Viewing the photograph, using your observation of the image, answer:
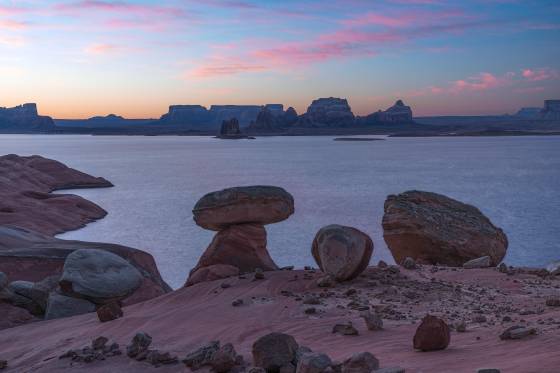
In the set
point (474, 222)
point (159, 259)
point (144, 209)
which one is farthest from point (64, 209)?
point (474, 222)

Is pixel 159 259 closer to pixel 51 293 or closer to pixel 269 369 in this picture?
pixel 51 293

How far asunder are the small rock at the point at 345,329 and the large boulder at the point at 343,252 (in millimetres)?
3714

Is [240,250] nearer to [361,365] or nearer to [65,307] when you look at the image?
[65,307]

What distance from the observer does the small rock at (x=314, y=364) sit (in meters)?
7.53

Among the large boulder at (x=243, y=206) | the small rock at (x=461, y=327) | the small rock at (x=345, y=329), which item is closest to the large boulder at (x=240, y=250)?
the large boulder at (x=243, y=206)

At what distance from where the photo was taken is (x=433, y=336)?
868 cm

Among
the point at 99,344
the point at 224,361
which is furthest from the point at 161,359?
the point at 99,344

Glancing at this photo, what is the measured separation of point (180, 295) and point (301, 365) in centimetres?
737

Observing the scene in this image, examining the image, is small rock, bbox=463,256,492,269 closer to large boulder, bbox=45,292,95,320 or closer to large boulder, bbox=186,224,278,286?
large boulder, bbox=186,224,278,286

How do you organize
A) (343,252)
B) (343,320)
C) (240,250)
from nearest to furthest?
(343,320) → (343,252) → (240,250)

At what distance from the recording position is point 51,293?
1623 centimetres

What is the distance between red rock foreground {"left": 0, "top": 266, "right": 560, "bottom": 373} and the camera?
8.47 meters

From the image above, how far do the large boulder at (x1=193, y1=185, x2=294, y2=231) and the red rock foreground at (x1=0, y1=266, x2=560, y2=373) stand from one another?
2750 millimetres

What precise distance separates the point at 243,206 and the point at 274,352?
9690mm
